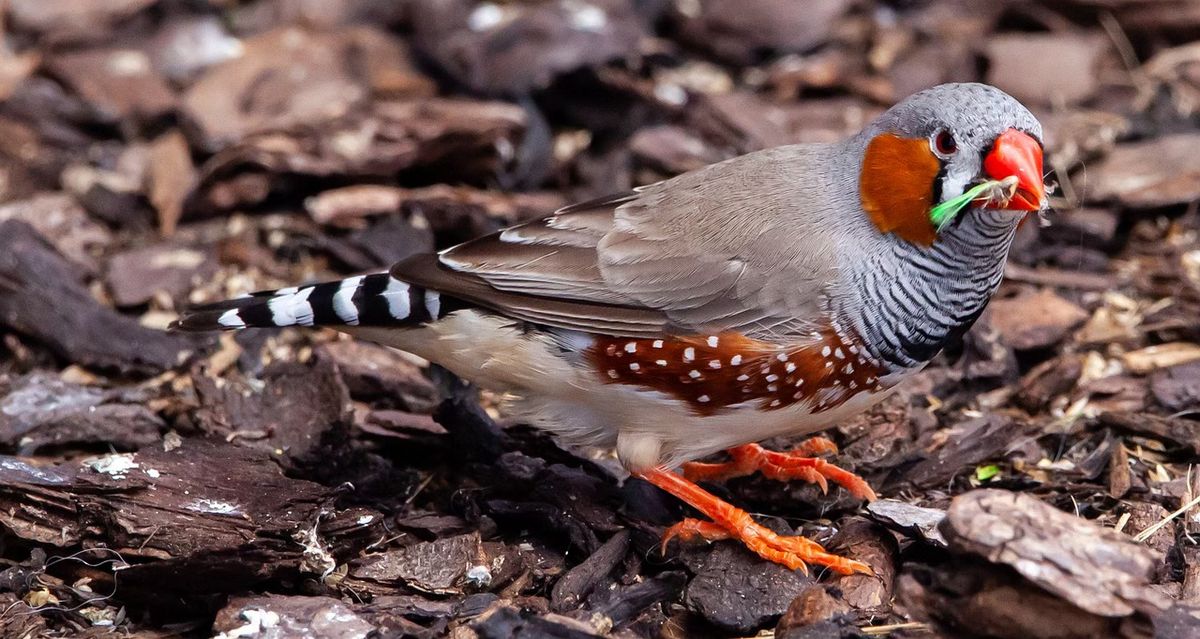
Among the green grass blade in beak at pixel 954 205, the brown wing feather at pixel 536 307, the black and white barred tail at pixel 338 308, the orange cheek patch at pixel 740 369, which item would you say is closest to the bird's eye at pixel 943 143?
the green grass blade in beak at pixel 954 205

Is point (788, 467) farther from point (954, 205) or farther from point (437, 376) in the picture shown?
point (437, 376)

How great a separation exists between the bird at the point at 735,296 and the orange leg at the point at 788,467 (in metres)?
0.01

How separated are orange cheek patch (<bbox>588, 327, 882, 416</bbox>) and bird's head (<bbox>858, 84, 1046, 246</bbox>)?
385mm

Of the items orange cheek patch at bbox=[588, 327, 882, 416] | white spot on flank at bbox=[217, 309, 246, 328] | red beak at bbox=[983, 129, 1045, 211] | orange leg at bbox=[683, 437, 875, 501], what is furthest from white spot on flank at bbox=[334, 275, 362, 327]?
red beak at bbox=[983, 129, 1045, 211]

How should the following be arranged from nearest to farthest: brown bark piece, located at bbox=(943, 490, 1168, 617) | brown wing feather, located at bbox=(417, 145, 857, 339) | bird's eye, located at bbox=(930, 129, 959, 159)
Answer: brown bark piece, located at bbox=(943, 490, 1168, 617) → bird's eye, located at bbox=(930, 129, 959, 159) → brown wing feather, located at bbox=(417, 145, 857, 339)

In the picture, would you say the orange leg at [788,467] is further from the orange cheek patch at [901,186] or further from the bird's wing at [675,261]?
the orange cheek patch at [901,186]

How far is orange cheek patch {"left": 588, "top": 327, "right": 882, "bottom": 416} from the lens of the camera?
3.47 meters

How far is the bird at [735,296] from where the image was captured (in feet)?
11.4

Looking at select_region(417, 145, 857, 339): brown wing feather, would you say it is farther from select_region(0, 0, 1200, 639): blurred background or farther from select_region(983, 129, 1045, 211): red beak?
select_region(0, 0, 1200, 639): blurred background

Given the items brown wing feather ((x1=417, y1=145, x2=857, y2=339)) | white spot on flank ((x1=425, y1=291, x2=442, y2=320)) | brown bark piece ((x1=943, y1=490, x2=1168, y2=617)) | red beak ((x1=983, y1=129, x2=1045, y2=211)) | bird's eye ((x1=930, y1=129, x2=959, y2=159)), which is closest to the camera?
brown bark piece ((x1=943, y1=490, x2=1168, y2=617))

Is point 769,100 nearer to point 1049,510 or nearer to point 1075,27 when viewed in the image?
point 1075,27

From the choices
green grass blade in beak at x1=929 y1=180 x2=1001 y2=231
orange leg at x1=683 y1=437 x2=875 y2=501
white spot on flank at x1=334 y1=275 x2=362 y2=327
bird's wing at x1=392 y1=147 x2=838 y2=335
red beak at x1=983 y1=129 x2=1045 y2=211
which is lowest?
orange leg at x1=683 y1=437 x2=875 y2=501

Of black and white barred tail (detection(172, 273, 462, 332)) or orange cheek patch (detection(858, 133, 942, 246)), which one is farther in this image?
black and white barred tail (detection(172, 273, 462, 332))

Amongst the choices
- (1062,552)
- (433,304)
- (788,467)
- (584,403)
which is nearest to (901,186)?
(788,467)
